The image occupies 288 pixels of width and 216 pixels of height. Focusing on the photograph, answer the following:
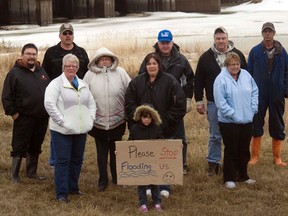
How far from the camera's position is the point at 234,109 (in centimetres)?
659

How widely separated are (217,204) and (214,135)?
131cm

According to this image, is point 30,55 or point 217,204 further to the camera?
point 30,55

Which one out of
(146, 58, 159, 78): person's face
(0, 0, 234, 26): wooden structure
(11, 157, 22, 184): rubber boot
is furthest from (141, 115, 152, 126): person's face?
(0, 0, 234, 26): wooden structure

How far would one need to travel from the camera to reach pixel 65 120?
20.1 ft

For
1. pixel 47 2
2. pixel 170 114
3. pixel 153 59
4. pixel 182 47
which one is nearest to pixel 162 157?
pixel 170 114

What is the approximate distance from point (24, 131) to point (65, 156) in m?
0.91

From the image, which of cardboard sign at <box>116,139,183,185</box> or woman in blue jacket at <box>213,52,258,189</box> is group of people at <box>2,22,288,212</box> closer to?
woman in blue jacket at <box>213,52,258,189</box>

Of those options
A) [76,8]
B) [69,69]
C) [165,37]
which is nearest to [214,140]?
[165,37]

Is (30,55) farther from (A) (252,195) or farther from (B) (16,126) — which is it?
(A) (252,195)

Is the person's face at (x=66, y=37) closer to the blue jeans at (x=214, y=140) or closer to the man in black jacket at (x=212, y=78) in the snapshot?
the man in black jacket at (x=212, y=78)

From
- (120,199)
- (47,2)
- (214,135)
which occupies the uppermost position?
(47,2)

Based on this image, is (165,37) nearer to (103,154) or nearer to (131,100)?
(131,100)

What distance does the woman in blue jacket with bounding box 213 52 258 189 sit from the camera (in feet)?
21.6

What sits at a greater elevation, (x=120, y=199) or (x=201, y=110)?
(x=201, y=110)
